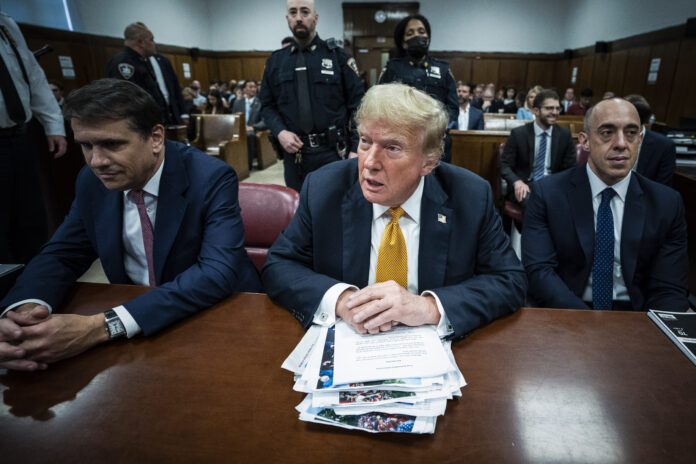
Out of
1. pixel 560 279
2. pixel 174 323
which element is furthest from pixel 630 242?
pixel 174 323

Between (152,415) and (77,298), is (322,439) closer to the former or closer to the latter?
(152,415)

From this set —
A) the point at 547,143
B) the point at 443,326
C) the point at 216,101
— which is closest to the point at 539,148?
the point at 547,143

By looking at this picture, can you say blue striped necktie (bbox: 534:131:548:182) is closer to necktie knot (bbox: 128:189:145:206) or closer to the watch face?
necktie knot (bbox: 128:189:145:206)

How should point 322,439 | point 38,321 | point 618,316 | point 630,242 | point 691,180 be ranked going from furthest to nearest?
point 691,180 → point 630,242 → point 618,316 → point 38,321 → point 322,439

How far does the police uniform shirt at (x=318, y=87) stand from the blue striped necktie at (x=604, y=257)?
1.64 meters

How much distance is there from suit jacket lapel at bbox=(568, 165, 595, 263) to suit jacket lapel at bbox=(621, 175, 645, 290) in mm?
113

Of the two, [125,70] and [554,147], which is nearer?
[554,147]

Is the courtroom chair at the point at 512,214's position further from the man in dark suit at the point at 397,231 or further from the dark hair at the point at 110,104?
the dark hair at the point at 110,104

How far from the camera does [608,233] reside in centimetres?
159

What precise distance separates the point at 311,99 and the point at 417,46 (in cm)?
105

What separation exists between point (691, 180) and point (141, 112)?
342 centimetres

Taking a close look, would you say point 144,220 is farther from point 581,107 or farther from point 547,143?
point 581,107

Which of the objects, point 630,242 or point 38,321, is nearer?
point 38,321

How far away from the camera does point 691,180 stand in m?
2.76
